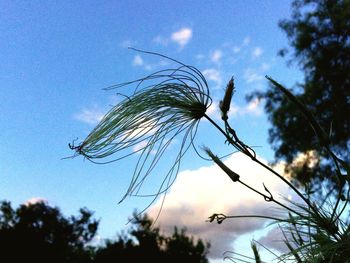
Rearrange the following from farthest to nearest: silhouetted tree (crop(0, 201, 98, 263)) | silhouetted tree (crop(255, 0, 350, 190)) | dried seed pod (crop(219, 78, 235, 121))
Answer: silhouetted tree (crop(0, 201, 98, 263)) → silhouetted tree (crop(255, 0, 350, 190)) → dried seed pod (crop(219, 78, 235, 121))

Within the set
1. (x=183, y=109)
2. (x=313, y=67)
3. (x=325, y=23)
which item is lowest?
(x=183, y=109)

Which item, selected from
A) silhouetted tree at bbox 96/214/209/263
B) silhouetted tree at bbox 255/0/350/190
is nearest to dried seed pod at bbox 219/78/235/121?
silhouetted tree at bbox 255/0/350/190

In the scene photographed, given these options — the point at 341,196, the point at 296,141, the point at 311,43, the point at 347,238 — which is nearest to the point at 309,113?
the point at 341,196

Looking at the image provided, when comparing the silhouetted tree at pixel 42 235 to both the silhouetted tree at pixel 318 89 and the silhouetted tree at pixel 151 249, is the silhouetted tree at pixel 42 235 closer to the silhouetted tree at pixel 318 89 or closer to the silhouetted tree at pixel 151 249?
the silhouetted tree at pixel 151 249

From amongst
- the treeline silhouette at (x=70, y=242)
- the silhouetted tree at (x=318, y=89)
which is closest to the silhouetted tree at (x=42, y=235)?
the treeline silhouette at (x=70, y=242)

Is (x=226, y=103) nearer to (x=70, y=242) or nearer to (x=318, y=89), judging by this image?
(x=318, y=89)

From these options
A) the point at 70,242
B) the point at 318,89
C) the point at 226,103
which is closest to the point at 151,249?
the point at 70,242

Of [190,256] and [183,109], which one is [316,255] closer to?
[183,109]

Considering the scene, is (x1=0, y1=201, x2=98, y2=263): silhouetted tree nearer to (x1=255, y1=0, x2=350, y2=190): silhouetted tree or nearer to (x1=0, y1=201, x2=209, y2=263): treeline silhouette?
(x1=0, y1=201, x2=209, y2=263): treeline silhouette
